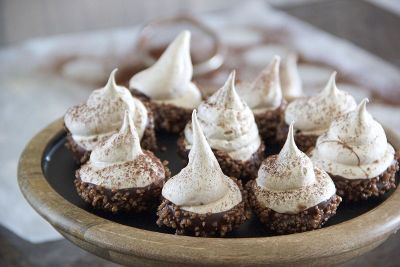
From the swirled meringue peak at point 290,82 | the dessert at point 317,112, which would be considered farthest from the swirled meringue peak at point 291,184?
the swirled meringue peak at point 290,82

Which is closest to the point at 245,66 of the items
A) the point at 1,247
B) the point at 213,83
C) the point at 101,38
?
the point at 213,83

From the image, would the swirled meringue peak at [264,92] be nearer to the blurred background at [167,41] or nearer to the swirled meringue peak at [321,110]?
the swirled meringue peak at [321,110]

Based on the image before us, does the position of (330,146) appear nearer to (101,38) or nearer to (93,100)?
(93,100)

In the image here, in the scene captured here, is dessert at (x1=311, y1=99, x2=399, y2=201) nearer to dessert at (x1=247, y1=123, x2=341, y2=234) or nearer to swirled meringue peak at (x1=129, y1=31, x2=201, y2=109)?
dessert at (x1=247, y1=123, x2=341, y2=234)

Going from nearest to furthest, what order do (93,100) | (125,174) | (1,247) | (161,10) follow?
(125,174) < (93,100) < (1,247) < (161,10)

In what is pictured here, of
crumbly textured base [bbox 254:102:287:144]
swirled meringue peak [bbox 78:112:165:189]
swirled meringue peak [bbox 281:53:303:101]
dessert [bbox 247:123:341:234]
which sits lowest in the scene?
swirled meringue peak [bbox 281:53:303:101]

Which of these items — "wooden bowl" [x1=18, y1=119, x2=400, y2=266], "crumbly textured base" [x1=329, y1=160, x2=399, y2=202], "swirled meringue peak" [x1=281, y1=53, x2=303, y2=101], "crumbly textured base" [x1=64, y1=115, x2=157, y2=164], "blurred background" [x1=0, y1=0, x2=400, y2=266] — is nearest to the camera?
"wooden bowl" [x1=18, y1=119, x2=400, y2=266]

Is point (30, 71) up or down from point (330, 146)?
down

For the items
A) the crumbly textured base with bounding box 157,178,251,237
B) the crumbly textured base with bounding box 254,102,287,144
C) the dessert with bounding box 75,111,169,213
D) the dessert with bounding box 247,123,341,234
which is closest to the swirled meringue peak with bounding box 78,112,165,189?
the dessert with bounding box 75,111,169,213
